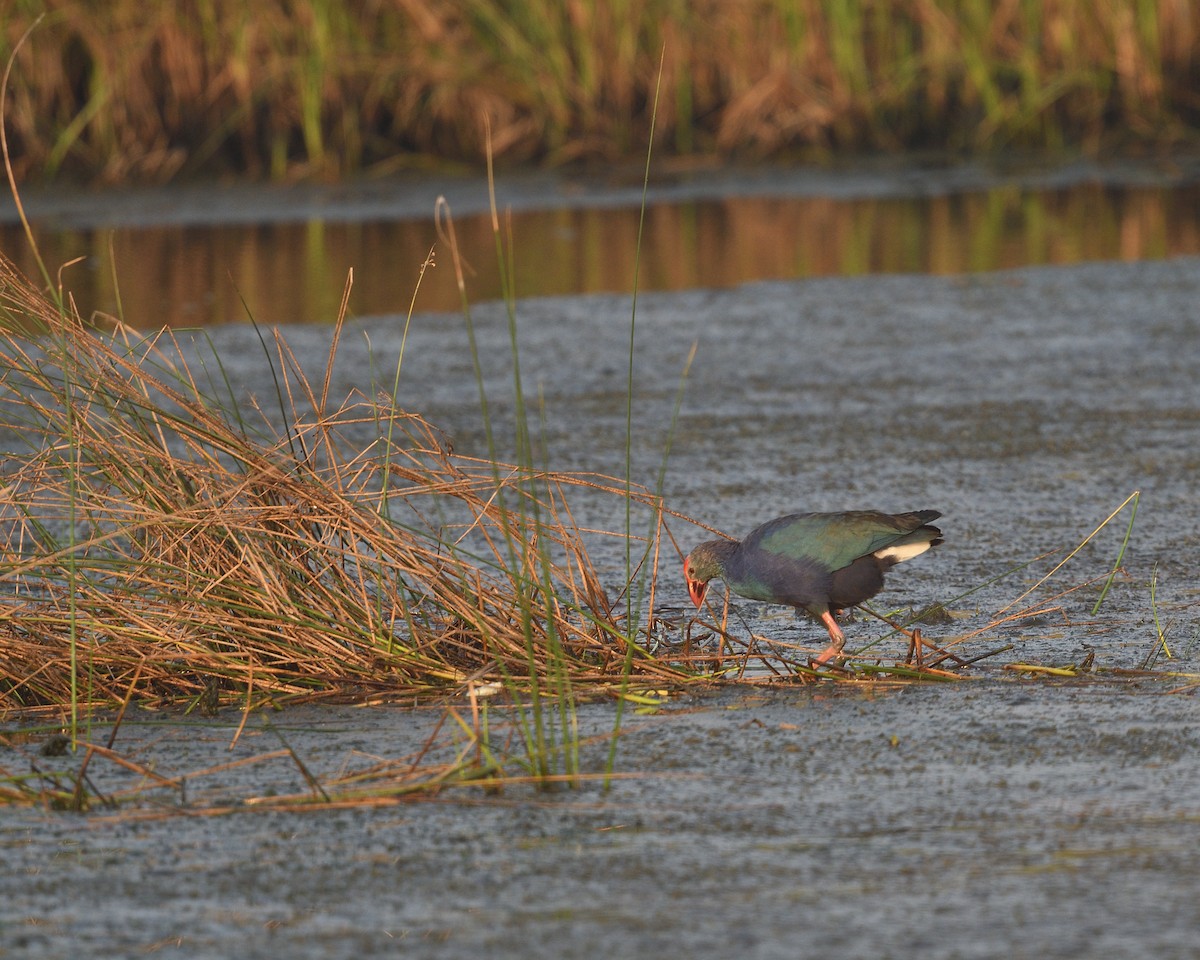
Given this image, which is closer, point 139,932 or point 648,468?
point 139,932

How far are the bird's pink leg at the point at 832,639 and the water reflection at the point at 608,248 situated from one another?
15.0 ft

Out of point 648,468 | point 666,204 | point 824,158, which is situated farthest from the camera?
point 824,158

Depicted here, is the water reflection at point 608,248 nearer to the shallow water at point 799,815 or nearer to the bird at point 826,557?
the shallow water at point 799,815

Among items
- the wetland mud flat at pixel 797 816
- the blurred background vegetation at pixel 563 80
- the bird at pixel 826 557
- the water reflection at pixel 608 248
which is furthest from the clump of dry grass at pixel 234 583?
the blurred background vegetation at pixel 563 80

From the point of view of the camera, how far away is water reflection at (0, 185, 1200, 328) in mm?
8578

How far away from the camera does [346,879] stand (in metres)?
2.61

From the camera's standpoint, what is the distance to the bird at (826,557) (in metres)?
3.64

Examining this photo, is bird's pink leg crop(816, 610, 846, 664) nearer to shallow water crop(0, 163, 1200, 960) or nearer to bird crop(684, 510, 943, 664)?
bird crop(684, 510, 943, 664)

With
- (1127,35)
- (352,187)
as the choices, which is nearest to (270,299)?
(352,187)

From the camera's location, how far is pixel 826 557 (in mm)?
3641

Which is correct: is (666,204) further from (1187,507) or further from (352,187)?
(1187,507)

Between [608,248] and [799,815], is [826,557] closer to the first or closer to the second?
[799,815]

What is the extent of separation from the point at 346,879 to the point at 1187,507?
2849 mm

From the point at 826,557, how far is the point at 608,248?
615 cm
